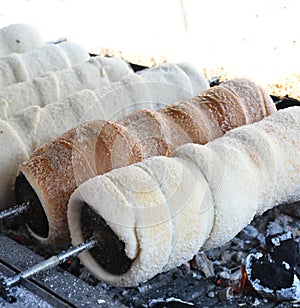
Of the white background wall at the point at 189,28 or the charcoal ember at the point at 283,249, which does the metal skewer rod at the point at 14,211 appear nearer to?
the charcoal ember at the point at 283,249

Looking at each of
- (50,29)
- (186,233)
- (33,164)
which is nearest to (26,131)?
(33,164)

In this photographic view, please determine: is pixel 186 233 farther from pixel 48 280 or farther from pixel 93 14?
pixel 93 14

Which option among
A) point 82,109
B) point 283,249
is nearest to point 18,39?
point 82,109

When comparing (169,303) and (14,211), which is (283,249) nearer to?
(169,303)

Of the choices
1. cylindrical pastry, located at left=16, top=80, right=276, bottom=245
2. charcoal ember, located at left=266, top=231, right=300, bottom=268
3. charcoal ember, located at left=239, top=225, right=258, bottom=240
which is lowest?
charcoal ember, located at left=239, top=225, right=258, bottom=240

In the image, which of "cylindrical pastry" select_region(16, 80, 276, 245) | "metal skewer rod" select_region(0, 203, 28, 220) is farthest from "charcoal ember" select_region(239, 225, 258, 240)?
"metal skewer rod" select_region(0, 203, 28, 220)

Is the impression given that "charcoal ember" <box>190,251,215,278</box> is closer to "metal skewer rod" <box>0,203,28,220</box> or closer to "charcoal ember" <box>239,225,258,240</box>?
"charcoal ember" <box>239,225,258,240</box>

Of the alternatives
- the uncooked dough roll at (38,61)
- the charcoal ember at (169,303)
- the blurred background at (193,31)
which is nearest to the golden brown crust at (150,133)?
the charcoal ember at (169,303)
